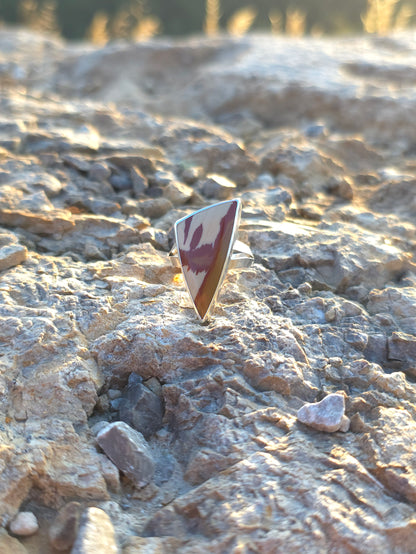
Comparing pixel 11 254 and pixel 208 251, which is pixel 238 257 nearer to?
pixel 208 251

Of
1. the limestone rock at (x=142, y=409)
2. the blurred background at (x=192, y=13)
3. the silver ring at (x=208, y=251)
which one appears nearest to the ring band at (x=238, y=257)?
the silver ring at (x=208, y=251)

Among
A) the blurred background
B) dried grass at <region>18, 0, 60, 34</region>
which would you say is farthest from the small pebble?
the blurred background

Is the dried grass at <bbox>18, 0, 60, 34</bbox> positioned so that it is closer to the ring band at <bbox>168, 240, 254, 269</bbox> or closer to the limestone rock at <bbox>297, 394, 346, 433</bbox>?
the ring band at <bbox>168, 240, 254, 269</bbox>

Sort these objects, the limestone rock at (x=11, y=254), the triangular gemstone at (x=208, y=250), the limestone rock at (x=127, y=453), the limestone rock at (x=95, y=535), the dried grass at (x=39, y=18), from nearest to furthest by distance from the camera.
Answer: the limestone rock at (x=95, y=535) → the limestone rock at (x=127, y=453) → the triangular gemstone at (x=208, y=250) → the limestone rock at (x=11, y=254) → the dried grass at (x=39, y=18)

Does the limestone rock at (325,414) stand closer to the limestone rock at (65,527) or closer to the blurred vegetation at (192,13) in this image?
the limestone rock at (65,527)

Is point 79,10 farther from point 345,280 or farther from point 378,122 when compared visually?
point 345,280

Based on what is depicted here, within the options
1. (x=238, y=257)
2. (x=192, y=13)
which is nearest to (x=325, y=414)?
(x=238, y=257)

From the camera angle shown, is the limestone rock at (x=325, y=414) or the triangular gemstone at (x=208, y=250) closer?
the limestone rock at (x=325, y=414)
